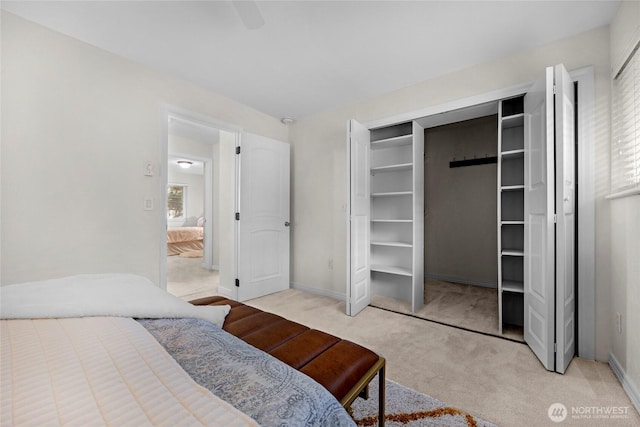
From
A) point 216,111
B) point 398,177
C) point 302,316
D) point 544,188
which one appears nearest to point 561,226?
point 544,188

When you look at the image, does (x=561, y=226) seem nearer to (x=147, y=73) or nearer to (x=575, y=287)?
(x=575, y=287)

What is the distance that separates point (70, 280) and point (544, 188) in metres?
2.92

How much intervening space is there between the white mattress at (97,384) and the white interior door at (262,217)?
8.16 feet

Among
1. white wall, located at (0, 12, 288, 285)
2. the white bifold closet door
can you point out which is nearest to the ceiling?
white wall, located at (0, 12, 288, 285)

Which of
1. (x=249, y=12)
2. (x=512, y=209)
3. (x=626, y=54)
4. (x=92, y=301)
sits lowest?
(x=92, y=301)

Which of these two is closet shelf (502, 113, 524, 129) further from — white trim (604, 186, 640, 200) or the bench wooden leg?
the bench wooden leg

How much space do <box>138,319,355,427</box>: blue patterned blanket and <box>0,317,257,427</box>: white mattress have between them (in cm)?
6

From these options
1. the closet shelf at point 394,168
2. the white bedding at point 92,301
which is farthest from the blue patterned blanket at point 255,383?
the closet shelf at point 394,168

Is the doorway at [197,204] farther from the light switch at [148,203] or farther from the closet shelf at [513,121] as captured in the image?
the closet shelf at [513,121]

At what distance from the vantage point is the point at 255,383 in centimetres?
73

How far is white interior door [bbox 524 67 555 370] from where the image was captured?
5.84ft

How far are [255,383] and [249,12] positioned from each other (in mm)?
1838

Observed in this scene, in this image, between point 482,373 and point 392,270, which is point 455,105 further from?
point 482,373

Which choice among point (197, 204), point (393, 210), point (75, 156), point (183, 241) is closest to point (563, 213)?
point (393, 210)
